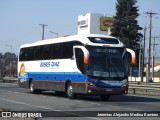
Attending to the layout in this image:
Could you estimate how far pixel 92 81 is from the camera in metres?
22.9

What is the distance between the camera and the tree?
82188mm

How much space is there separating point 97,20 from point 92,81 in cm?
10004

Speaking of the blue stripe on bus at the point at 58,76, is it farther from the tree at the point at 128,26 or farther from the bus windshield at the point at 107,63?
the tree at the point at 128,26

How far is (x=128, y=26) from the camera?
83.0 m

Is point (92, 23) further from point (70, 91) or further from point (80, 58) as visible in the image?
point (80, 58)

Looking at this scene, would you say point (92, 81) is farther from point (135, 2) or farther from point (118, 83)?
point (135, 2)

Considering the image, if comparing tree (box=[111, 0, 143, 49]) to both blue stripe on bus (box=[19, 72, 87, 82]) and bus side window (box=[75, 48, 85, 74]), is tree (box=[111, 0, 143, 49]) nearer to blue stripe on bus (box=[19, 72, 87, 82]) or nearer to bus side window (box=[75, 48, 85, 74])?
blue stripe on bus (box=[19, 72, 87, 82])

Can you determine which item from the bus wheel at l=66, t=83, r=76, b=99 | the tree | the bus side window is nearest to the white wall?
the tree

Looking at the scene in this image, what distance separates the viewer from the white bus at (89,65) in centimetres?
2289

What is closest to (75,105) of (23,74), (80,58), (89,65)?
(89,65)

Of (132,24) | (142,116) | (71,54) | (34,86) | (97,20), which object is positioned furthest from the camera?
(97,20)

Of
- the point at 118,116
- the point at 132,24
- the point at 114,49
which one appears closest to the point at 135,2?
the point at 132,24

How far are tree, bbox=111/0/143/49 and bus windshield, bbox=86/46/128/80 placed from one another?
57.9 meters

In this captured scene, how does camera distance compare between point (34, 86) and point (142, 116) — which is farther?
point (34, 86)
